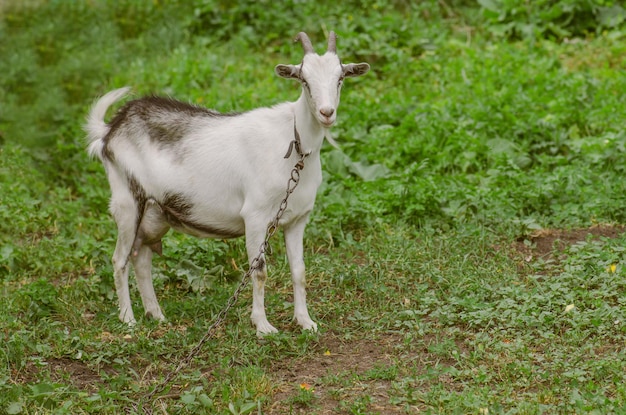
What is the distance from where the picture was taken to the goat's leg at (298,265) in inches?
236

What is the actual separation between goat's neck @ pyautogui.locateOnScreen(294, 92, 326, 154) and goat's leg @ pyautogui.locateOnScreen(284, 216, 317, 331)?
509 millimetres

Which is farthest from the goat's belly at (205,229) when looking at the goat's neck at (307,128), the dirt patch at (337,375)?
the dirt patch at (337,375)

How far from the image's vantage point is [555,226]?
728 cm

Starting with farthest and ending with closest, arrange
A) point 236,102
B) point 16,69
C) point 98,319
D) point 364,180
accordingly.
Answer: point 16,69
point 236,102
point 364,180
point 98,319

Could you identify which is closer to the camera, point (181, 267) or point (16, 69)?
point (181, 267)

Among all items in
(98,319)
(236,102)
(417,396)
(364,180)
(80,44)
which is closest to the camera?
(417,396)

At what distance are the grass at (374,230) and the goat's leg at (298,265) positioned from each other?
11 cm

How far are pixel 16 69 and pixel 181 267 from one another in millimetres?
5863

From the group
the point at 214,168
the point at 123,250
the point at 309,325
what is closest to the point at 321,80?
the point at 214,168

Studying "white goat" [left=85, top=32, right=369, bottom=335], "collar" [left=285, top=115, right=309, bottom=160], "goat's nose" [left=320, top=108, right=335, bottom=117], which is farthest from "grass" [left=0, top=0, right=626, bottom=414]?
"goat's nose" [left=320, top=108, right=335, bottom=117]

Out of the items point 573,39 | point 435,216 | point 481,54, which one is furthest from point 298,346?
point 573,39

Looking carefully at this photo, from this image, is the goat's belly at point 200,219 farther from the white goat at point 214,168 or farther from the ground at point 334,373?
the ground at point 334,373

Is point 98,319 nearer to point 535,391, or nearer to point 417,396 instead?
point 417,396

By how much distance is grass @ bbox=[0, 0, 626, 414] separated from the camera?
A: 17.1 ft
